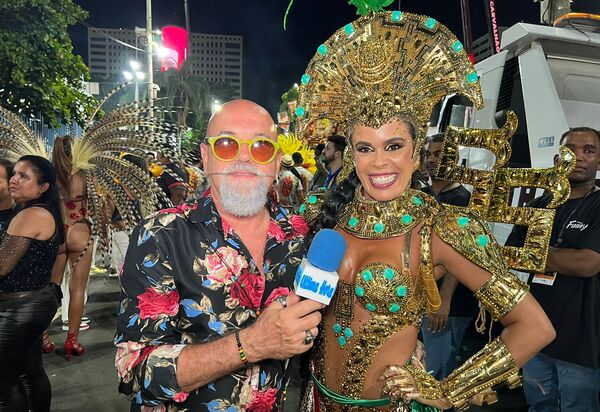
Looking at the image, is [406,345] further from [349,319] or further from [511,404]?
[511,404]

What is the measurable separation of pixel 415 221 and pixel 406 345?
0.57m

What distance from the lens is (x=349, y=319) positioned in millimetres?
1993

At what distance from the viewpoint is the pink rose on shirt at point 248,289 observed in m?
1.63

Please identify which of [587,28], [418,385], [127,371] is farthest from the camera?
[587,28]

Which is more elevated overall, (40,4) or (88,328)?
(40,4)

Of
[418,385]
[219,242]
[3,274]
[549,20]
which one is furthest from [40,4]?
[418,385]

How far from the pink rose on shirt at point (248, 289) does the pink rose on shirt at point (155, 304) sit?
22cm

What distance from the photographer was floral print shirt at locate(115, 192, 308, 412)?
149 cm

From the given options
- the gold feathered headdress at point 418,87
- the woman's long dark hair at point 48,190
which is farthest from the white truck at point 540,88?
the woman's long dark hair at point 48,190

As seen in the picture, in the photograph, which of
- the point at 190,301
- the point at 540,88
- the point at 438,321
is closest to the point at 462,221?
the point at 190,301

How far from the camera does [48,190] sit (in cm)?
347

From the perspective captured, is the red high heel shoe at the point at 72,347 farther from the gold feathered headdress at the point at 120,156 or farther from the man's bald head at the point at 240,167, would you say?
the man's bald head at the point at 240,167

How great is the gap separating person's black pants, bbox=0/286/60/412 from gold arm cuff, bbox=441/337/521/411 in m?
2.99

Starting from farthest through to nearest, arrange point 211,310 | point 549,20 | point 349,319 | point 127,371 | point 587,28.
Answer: point 549,20
point 587,28
point 349,319
point 211,310
point 127,371
